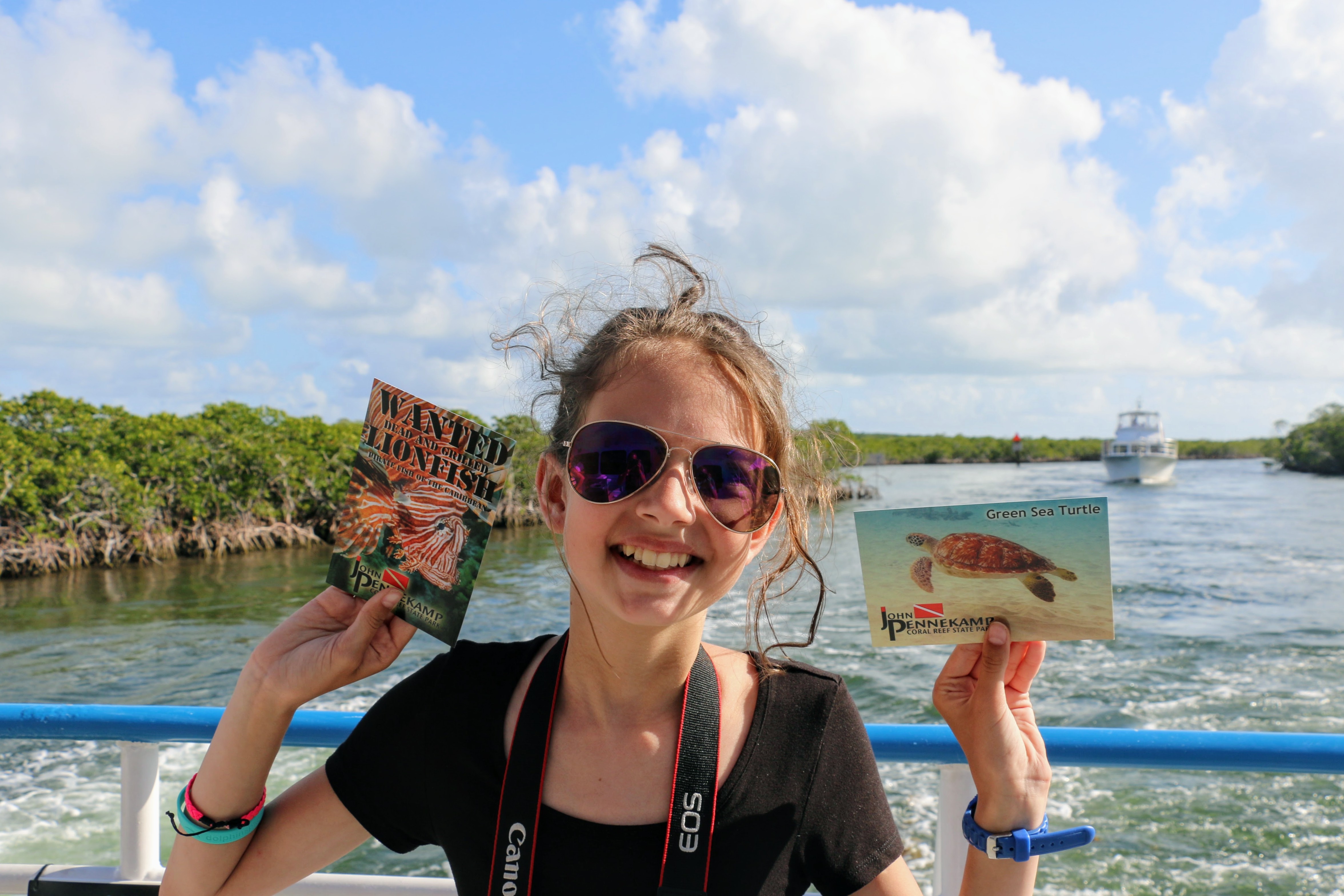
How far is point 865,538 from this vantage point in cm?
125

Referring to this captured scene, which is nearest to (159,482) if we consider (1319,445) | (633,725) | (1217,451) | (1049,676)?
(1049,676)

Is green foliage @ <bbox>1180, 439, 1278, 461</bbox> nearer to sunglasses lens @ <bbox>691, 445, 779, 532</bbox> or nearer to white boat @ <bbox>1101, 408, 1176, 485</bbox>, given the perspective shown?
white boat @ <bbox>1101, 408, 1176, 485</bbox>

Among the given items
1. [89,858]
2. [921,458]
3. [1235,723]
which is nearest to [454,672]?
[89,858]

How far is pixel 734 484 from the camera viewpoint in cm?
123

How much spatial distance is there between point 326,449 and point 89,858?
19.2 m

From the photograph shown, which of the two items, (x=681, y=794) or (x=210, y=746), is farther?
(x=210, y=746)

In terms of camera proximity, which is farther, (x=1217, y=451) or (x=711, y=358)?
(x=1217, y=451)

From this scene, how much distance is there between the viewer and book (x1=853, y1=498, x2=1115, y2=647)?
46.7 inches

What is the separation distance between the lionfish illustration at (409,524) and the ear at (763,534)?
433mm

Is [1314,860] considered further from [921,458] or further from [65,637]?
[921,458]

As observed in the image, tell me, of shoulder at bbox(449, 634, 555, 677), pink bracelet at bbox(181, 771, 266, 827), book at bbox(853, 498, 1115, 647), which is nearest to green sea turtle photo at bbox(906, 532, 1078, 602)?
book at bbox(853, 498, 1115, 647)

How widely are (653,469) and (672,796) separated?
442mm

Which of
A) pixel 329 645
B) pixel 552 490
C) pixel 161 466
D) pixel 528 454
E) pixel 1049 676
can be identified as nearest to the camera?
pixel 329 645

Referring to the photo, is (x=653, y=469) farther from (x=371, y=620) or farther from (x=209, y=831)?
(x=209, y=831)
